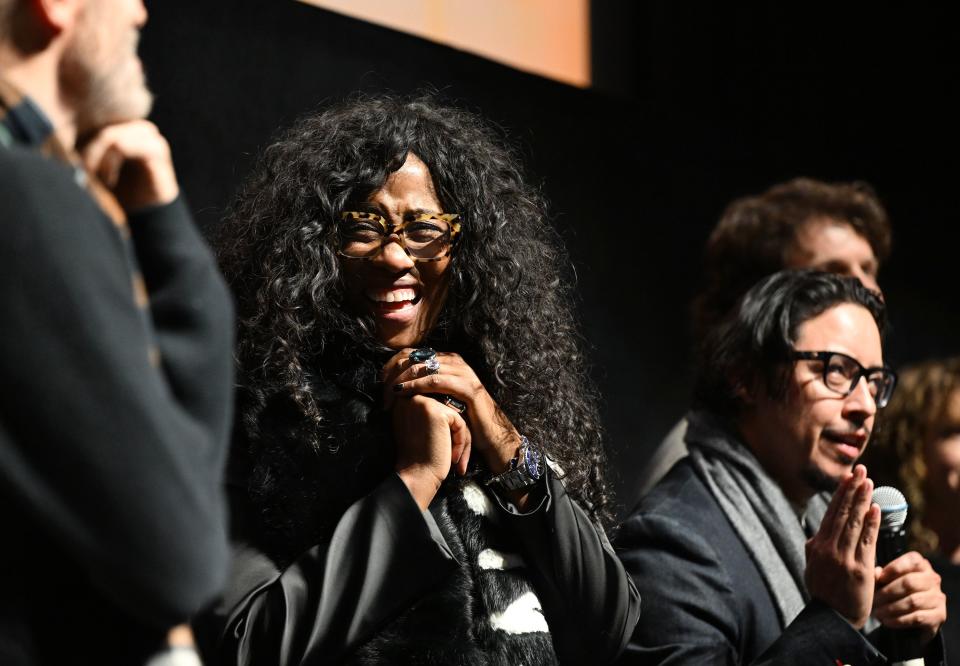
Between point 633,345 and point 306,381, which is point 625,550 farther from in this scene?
point 633,345

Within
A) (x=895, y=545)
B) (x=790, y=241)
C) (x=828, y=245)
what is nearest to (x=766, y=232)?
(x=790, y=241)

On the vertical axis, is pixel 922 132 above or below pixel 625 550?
above

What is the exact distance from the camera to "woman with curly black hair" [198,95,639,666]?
6.81 ft

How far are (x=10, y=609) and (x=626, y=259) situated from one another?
10.9 feet

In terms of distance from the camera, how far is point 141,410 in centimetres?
127

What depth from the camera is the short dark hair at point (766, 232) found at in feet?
12.3

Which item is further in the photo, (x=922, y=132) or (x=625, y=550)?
(x=922, y=132)

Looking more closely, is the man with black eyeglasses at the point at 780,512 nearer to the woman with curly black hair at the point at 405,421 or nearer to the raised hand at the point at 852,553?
the raised hand at the point at 852,553

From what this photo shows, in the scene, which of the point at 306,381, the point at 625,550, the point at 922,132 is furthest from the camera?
the point at 922,132

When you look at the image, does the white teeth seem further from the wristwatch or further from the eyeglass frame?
the wristwatch

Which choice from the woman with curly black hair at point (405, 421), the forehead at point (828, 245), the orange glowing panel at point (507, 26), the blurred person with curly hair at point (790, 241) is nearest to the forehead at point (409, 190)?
the woman with curly black hair at point (405, 421)

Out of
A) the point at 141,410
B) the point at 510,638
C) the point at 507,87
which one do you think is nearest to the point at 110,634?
the point at 141,410

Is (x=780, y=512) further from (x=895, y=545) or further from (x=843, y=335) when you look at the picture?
(x=843, y=335)

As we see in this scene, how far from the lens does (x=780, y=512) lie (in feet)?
9.60
